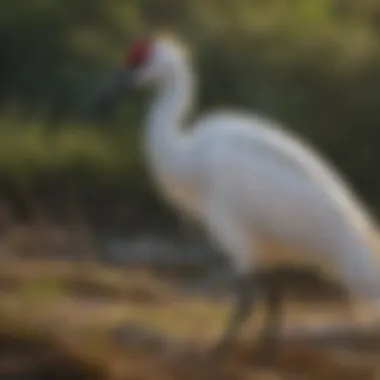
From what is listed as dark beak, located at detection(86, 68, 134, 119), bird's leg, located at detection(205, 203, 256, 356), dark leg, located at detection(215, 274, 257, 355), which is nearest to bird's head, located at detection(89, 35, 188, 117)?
dark beak, located at detection(86, 68, 134, 119)

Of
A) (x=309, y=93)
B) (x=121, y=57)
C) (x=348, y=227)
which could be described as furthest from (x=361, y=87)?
(x=121, y=57)

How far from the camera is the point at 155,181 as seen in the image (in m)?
2.08

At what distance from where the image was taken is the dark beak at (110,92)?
6.78ft

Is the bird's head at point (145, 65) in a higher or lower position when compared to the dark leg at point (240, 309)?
higher

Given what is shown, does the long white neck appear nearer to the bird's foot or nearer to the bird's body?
the bird's body

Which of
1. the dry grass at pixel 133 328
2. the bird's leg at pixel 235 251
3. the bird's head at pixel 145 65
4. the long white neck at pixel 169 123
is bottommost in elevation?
the dry grass at pixel 133 328

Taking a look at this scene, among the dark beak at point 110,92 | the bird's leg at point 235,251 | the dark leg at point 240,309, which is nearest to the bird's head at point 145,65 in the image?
the dark beak at point 110,92

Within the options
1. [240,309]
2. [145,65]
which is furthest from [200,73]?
[240,309]

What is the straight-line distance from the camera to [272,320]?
2068 millimetres

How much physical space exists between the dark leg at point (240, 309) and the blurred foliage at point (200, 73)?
189 millimetres

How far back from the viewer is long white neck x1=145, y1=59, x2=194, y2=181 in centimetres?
207

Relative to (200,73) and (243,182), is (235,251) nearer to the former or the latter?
(243,182)

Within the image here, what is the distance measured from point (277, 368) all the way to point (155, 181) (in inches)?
13.9

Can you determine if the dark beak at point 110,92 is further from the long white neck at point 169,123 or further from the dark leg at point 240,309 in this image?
the dark leg at point 240,309
